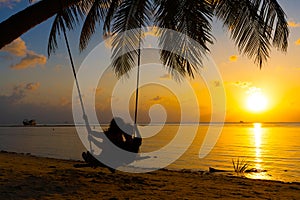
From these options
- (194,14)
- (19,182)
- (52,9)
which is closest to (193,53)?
(194,14)

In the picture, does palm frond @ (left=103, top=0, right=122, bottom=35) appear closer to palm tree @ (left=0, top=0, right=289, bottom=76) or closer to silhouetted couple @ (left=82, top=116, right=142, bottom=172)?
palm tree @ (left=0, top=0, right=289, bottom=76)

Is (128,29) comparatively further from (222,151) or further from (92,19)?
(222,151)

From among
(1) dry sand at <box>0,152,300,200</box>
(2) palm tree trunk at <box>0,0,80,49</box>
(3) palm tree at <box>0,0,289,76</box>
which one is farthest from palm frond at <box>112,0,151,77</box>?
(1) dry sand at <box>0,152,300,200</box>

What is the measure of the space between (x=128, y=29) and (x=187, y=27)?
3.59 feet

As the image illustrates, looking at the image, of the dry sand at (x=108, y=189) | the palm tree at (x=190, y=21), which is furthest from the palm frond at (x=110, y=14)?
the dry sand at (x=108, y=189)

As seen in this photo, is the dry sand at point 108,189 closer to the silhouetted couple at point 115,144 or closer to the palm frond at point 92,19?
the silhouetted couple at point 115,144

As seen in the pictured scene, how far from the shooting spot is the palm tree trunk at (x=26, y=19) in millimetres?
3850

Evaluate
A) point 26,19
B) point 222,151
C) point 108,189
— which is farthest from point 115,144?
point 222,151

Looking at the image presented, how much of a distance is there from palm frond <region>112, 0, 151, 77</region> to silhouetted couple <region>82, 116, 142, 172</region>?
3.97ft

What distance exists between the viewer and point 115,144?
22.4 ft

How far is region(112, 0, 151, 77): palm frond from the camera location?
5.82 m

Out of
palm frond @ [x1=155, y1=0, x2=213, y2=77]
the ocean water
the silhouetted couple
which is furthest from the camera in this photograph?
the ocean water

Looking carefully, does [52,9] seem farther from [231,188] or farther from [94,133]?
[231,188]

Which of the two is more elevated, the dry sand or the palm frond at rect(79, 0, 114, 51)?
the palm frond at rect(79, 0, 114, 51)
